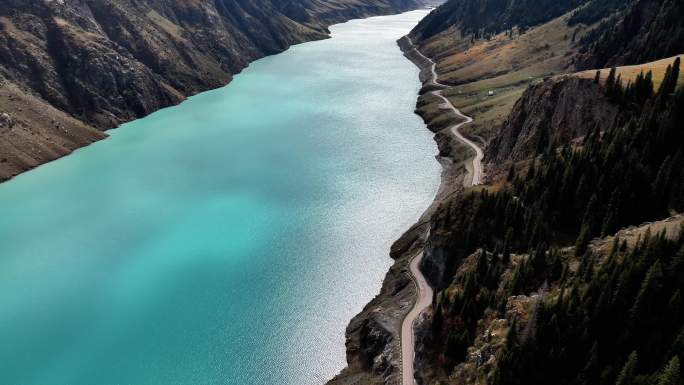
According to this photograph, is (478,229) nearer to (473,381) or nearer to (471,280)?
(471,280)

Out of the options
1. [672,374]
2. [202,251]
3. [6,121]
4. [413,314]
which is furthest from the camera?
[6,121]

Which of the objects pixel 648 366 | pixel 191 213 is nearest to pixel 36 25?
pixel 191 213

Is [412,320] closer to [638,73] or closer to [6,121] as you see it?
[638,73]

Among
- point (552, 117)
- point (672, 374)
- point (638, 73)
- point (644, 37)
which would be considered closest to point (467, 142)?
point (552, 117)

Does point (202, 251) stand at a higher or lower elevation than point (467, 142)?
lower

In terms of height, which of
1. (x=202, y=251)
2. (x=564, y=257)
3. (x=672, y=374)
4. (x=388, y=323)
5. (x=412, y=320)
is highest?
(x=672, y=374)
